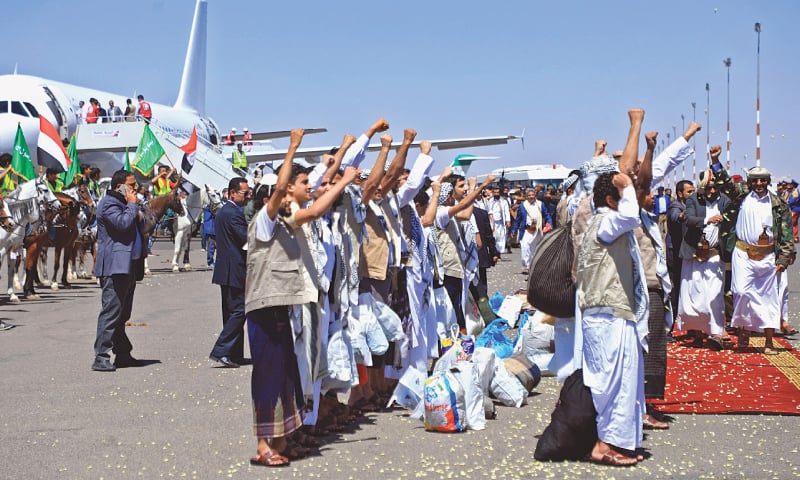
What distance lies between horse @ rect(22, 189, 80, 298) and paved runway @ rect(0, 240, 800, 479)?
23.2ft

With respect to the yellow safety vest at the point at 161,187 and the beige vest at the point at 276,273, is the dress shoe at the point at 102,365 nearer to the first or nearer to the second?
the beige vest at the point at 276,273

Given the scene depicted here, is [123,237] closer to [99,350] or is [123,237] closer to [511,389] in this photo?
[99,350]

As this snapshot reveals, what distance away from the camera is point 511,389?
7.83 meters

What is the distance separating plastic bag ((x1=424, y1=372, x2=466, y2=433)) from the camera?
22.9ft

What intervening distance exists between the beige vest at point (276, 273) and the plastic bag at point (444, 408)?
4.46ft

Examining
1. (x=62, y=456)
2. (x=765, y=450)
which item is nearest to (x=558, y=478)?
(x=765, y=450)

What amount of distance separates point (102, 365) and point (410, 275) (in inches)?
127

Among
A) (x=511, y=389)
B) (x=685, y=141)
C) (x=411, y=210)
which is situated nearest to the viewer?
(x=685, y=141)

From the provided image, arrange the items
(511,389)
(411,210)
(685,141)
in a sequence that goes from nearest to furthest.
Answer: (685,141)
(511,389)
(411,210)

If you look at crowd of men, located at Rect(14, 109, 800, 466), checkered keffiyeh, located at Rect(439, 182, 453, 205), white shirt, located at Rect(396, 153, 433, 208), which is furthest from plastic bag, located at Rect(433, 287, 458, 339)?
white shirt, located at Rect(396, 153, 433, 208)

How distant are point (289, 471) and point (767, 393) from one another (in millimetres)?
4168

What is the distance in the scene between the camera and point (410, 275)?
8.23 metres

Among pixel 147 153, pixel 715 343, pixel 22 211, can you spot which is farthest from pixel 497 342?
pixel 147 153

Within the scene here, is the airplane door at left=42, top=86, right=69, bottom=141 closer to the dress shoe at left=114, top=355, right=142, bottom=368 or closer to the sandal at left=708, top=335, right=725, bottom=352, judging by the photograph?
the dress shoe at left=114, top=355, right=142, bottom=368
